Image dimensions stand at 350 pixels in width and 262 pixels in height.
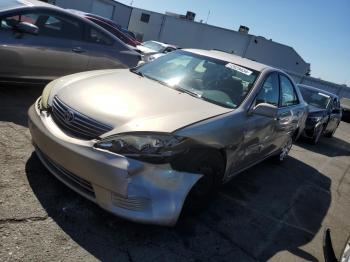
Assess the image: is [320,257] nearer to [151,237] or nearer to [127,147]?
[151,237]

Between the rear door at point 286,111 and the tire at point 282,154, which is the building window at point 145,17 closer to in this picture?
the tire at point 282,154

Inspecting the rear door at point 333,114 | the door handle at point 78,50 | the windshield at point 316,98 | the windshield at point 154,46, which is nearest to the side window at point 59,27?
the door handle at point 78,50

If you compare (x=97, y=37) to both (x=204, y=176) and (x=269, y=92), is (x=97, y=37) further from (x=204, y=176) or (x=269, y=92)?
(x=204, y=176)

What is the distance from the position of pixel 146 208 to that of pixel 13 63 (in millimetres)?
3482

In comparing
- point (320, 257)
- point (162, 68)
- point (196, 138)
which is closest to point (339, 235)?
point (320, 257)

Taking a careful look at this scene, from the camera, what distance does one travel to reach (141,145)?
118 inches

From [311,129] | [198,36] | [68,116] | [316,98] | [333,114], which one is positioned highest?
[68,116]

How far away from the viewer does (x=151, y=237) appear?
3.31 meters

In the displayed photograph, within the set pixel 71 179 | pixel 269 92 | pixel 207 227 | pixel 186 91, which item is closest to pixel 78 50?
pixel 186 91

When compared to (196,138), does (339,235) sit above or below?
below

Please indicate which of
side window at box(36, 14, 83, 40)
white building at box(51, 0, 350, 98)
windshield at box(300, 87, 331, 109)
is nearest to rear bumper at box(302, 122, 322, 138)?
windshield at box(300, 87, 331, 109)

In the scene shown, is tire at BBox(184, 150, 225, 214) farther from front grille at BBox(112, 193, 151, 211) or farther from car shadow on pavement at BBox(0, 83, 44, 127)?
car shadow on pavement at BBox(0, 83, 44, 127)

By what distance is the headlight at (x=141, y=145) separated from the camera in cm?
298

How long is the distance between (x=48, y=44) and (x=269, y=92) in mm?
3324
